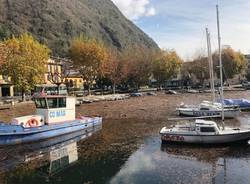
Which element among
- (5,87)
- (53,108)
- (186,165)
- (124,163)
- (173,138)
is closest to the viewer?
(186,165)

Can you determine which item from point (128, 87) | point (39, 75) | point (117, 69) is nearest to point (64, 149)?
point (39, 75)

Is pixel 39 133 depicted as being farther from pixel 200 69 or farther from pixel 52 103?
pixel 200 69

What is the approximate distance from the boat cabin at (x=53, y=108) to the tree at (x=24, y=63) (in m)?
43.4

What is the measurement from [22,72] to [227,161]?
214 ft

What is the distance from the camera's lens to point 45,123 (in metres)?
43.1

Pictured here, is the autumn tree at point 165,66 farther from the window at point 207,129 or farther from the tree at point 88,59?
the window at point 207,129

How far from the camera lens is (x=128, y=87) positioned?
148 meters

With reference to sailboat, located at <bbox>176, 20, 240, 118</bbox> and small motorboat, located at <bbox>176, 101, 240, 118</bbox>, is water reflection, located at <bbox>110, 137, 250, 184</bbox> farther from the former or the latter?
sailboat, located at <bbox>176, 20, 240, 118</bbox>

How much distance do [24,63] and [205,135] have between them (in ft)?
201

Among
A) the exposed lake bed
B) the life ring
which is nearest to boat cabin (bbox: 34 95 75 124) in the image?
the life ring

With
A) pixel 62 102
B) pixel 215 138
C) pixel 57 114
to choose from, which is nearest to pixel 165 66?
pixel 62 102

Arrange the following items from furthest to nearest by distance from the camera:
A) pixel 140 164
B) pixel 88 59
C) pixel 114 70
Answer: pixel 114 70 → pixel 88 59 → pixel 140 164

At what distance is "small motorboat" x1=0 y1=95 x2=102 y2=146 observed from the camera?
129 feet

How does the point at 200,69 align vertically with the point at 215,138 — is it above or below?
above
